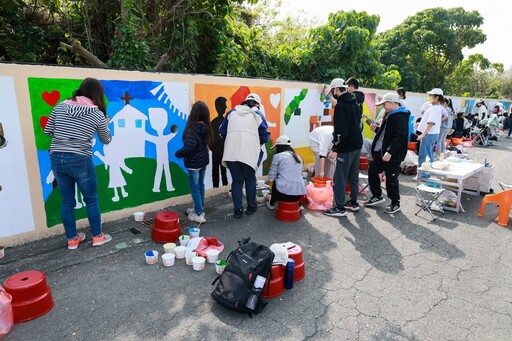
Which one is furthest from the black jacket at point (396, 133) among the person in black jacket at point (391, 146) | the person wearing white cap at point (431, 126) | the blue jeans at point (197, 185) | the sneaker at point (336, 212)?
the blue jeans at point (197, 185)

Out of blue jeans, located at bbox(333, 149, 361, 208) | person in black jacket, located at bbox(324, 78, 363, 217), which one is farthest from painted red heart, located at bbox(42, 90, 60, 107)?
blue jeans, located at bbox(333, 149, 361, 208)

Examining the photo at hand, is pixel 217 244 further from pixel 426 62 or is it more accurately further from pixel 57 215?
pixel 426 62

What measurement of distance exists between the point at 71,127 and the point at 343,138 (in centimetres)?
370

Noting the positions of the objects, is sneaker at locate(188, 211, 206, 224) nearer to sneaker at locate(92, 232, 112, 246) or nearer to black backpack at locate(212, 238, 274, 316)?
sneaker at locate(92, 232, 112, 246)

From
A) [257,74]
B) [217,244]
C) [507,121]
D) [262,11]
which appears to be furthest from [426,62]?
[217,244]

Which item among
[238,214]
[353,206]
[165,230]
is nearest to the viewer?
[165,230]

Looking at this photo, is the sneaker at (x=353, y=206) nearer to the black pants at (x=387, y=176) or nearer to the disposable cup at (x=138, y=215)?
the black pants at (x=387, y=176)

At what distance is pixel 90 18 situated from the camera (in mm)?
8383

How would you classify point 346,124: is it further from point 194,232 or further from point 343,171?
point 194,232

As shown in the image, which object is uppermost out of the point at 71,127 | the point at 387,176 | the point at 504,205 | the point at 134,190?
the point at 71,127

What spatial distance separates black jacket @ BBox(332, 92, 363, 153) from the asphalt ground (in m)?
1.23

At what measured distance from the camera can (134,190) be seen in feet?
16.7

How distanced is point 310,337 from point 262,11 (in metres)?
22.0

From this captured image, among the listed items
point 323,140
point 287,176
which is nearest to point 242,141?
point 287,176
